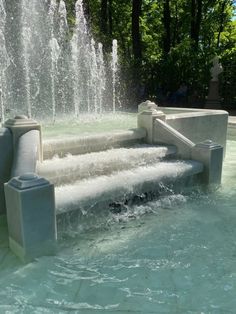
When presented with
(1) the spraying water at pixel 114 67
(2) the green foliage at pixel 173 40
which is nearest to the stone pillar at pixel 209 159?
(1) the spraying water at pixel 114 67

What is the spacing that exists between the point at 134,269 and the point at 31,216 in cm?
101

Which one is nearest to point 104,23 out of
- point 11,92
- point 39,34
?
point 39,34

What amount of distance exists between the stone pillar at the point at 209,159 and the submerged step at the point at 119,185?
0.13 meters

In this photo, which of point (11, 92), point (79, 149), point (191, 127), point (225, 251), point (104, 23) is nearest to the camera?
point (225, 251)

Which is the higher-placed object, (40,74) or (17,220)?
(40,74)

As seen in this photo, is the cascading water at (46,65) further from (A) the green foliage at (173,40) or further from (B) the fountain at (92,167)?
(B) the fountain at (92,167)

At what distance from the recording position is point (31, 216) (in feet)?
10.0

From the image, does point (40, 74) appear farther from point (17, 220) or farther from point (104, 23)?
point (17, 220)

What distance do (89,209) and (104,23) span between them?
15605 millimetres

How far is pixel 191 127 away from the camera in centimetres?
648

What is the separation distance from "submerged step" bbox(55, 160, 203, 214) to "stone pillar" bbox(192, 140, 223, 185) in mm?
131

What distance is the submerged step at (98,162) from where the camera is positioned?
4043mm

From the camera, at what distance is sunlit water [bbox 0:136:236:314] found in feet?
8.46

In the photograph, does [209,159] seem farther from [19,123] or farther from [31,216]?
[31,216]
